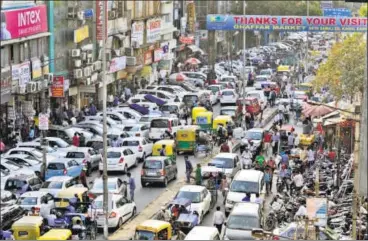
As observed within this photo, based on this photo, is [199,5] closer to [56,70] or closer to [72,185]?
[56,70]

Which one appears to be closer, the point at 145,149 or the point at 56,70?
the point at 145,149

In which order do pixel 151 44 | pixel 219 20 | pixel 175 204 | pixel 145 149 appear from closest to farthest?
pixel 175 204 → pixel 145 149 → pixel 219 20 → pixel 151 44

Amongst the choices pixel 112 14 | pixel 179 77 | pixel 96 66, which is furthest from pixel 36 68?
pixel 179 77

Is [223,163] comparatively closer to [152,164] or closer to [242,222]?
[152,164]

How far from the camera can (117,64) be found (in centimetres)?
6284

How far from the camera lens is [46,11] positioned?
50.7 metres

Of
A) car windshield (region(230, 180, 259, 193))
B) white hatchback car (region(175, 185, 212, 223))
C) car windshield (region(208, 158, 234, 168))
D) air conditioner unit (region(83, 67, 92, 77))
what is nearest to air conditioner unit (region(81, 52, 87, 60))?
air conditioner unit (region(83, 67, 92, 77))

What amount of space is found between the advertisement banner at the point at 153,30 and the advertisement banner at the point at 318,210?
4765 centimetres

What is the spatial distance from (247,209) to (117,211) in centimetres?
398

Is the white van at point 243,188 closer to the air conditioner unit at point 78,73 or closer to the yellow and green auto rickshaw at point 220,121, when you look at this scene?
the yellow and green auto rickshaw at point 220,121

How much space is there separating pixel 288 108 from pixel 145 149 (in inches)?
667

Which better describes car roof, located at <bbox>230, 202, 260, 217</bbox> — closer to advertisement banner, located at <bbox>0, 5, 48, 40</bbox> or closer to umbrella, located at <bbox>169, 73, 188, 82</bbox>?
advertisement banner, located at <bbox>0, 5, 48, 40</bbox>

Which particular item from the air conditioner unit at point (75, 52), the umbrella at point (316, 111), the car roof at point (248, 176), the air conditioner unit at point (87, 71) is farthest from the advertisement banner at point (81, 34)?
the car roof at point (248, 176)

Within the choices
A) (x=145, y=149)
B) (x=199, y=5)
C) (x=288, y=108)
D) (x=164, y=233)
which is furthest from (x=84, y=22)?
(x=199, y=5)
